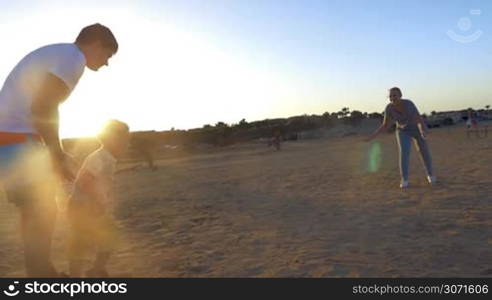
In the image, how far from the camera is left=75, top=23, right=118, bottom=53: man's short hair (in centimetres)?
404

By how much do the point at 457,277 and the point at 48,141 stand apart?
3.39m

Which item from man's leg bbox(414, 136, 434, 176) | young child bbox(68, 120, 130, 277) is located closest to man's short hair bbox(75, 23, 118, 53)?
young child bbox(68, 120, 130, 277)

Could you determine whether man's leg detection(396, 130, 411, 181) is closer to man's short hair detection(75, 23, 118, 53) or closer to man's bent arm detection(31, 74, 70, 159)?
man's short hair detection(75, 23, 118, 53)

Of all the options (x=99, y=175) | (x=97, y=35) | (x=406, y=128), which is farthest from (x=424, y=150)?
(x=97, y=35)

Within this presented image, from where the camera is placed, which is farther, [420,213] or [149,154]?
[149,154]

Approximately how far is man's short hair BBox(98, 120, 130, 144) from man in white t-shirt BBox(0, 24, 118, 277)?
3.12 ft

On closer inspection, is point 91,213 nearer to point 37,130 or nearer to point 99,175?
point 99,175

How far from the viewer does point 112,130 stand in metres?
4.95

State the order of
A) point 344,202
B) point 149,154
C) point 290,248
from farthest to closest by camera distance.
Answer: point 149,154, point 344,202, point 290,248

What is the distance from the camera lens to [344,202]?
8969mm

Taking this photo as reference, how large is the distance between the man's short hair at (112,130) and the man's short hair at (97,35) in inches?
40.2

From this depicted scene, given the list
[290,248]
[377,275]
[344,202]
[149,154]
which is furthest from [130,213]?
[149,154]

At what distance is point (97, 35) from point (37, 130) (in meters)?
0.84

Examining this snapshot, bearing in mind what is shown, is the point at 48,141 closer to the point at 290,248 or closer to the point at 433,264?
the point at 290,248
